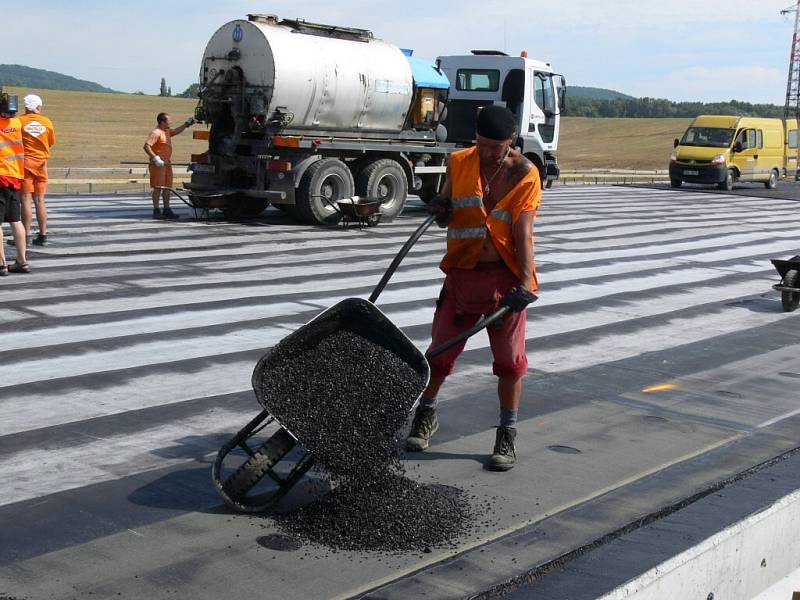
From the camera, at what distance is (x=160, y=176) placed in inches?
714

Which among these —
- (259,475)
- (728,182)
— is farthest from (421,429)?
(728,182)

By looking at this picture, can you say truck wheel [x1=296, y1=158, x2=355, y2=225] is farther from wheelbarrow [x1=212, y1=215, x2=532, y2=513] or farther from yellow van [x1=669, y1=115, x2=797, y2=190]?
yellow van [x1=669, y1=115, x2=797, y2=190]

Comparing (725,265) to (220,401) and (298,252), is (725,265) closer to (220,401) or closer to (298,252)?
(298,252)

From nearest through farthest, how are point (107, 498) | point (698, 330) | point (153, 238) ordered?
point (107, 498), point (698, 330), point (153, 238)

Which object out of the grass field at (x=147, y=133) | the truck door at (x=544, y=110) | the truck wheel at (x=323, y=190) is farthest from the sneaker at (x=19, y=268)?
the grass field at (x=147, y=133)

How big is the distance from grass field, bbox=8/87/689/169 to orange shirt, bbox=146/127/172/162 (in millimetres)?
17547

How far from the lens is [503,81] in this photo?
78.9 ft

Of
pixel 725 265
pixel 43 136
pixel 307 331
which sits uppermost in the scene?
pixel 43 136

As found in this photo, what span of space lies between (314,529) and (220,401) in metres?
2.38

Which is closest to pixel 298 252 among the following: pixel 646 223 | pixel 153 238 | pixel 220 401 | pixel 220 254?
pixel 220 254

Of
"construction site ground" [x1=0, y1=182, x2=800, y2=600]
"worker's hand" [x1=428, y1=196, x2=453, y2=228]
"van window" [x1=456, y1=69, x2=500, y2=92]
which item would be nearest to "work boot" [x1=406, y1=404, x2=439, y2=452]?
"construction site ground" [x1=0, y1=182, x2=800, y2=600]

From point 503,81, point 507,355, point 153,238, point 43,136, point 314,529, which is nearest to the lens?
point 314,529

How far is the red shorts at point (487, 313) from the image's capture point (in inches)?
235

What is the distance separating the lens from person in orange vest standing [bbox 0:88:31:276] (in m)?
11.2
